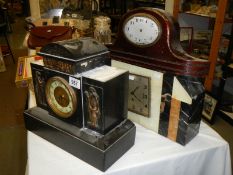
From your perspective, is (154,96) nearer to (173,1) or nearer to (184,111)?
(184,111)

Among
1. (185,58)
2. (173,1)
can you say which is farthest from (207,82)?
(185,58)

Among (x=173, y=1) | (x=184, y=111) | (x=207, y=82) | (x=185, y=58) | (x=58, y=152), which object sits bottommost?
(x=207, y=82)

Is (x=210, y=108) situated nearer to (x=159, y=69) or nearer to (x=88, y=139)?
(x=159, y=69)

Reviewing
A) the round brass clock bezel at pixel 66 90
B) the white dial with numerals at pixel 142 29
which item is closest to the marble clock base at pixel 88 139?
the round brass clock bezel at pixel 66 90

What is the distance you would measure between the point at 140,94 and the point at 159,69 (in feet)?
0.40

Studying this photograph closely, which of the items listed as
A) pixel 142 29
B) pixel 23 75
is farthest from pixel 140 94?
pixel 23 75

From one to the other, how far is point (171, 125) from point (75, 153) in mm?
321

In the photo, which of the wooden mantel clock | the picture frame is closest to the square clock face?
the wooden mantel clock

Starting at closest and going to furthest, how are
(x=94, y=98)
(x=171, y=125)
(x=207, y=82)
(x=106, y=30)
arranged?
(x=94, y=98) < (x=171, y=125) < (x=106, y=30) < (x=207, y=82)

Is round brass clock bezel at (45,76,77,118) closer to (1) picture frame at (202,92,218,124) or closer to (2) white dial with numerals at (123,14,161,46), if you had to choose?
(2) white dial with numerals at (123,14,161,46)

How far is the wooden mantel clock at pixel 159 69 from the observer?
0.71 metres

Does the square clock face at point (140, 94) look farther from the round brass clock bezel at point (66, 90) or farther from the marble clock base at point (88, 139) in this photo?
the round brass clock bezel at point (66, 90)

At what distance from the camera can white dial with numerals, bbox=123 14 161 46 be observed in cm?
73

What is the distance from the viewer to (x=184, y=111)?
0.73 metres
